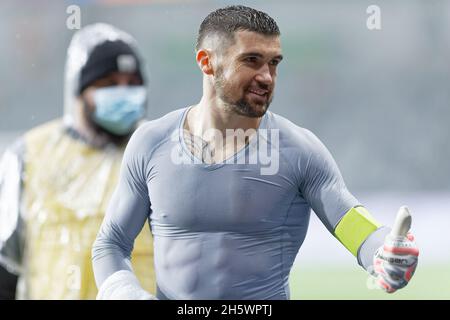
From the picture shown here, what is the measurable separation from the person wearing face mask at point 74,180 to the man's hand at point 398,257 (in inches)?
52.3

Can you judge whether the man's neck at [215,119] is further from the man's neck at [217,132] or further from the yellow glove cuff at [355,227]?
the yellow glove cuff at [355,227]

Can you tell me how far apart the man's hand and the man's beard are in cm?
48

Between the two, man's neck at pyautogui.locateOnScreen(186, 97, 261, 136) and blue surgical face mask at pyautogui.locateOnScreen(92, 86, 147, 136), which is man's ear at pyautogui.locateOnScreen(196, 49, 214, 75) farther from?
blue surgical face mask at pyautogui.locateOnScreen(92, 86, 147, 136)

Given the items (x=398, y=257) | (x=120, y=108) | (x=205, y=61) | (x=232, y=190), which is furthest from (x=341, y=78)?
(x=398, y=257)

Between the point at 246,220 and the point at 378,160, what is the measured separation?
6887mm

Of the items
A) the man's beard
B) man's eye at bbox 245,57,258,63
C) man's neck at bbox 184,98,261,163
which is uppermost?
man's eye at bbox 245,57,258,63

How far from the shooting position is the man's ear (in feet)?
8.21

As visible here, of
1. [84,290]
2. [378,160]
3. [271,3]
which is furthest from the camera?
[378,160]

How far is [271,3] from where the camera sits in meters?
7.57

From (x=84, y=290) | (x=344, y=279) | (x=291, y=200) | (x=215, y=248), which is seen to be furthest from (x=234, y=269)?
(x=344, y=279)

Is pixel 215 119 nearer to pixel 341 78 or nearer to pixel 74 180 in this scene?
pixel 74 180

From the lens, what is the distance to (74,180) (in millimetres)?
3666

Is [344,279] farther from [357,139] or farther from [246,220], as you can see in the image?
[246,220]

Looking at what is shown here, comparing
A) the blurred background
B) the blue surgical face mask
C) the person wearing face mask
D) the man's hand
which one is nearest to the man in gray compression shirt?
the man's hand
